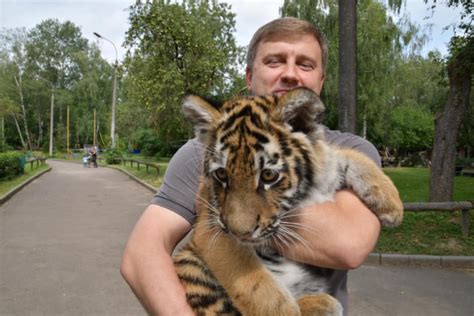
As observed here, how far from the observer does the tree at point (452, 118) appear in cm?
1283

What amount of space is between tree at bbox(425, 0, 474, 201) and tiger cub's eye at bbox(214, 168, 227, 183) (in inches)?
496

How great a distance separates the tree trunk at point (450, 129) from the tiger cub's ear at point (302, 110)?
1223cm

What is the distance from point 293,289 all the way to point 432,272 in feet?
25.2

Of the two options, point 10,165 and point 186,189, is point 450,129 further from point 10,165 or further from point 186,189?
point 10,165

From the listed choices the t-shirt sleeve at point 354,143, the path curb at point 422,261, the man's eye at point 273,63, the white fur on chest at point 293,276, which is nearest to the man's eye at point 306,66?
the man's eye at point 273,63

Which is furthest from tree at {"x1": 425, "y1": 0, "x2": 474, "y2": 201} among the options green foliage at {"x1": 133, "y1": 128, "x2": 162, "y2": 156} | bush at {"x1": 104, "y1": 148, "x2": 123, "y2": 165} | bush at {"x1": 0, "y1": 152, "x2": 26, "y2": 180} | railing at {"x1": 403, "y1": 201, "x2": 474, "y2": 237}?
green foliage at {"x1": 133, "y1": 128, "x2": 162, "y2": 156}

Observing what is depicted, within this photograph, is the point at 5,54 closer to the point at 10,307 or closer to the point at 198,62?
the point at 198,62

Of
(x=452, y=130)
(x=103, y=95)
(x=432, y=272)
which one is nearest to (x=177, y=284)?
(x=432, y=272)

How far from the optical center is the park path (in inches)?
278

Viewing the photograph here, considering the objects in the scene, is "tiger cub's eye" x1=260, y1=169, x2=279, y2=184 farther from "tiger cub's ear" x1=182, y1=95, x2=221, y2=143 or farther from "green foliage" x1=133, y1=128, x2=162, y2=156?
"green foliage" x1=133, y1=128, x2=162, y2=156

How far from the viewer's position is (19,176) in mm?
28781

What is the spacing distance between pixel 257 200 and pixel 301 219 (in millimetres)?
339

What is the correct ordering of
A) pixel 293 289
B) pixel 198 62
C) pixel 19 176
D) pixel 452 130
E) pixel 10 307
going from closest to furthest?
pixel 293 289 → pixel 10 307 → pixel 452 130 → pixel 198 62 → pixel 19 176

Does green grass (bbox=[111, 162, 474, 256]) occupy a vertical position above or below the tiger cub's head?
below
